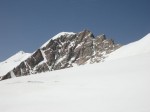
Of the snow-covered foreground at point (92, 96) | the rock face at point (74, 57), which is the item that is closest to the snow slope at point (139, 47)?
the rock face at point (74, 57)

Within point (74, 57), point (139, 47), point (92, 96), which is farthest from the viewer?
point (74, 57)

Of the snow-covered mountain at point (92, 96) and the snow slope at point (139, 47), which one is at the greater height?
the snow slope at point (139, 47)

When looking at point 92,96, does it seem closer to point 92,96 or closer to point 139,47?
point 92,96

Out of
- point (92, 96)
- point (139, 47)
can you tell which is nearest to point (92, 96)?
point (92, 96)

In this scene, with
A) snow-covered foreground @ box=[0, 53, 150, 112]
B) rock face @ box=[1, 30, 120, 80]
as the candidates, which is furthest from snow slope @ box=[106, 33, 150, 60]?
snow-covered foreground @ box=[0, 53, 150, 112]

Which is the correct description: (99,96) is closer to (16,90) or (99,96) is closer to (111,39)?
(16,90)

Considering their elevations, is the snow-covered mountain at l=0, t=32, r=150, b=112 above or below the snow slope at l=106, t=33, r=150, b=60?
below

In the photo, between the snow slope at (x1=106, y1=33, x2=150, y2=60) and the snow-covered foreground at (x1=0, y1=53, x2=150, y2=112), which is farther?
the snow slope at (x1=106, y1=33, x2=150, y2=60)

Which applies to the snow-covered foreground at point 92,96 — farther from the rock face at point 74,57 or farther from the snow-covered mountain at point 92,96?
the rock face at point 74,57

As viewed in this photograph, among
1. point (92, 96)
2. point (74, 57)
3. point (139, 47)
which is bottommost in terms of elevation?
point (92, 96)

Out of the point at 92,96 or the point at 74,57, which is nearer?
the point at 92,96

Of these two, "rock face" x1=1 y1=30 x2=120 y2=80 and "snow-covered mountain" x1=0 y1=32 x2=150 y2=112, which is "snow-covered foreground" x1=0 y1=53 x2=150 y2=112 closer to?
"snow-covered mountain" x1=0 y1=32 x2=150 y2=112

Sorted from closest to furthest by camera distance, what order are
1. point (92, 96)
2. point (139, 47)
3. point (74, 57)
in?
1. point (92, 96)
2. point (139, 47)
3. point (74, 57)

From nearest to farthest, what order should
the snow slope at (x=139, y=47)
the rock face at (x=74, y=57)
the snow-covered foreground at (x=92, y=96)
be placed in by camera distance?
the snow-covered foreground at (x=92, y=96)
the snow slope at (x=139, y=47)
the rock face at (x=74, y=57)
